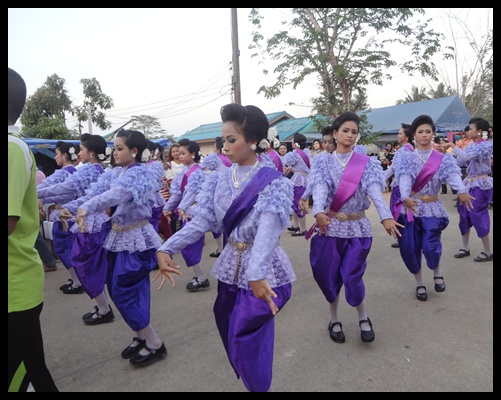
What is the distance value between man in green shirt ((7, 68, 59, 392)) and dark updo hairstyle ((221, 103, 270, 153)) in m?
1.03

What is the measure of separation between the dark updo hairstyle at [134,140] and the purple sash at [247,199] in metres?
1.36

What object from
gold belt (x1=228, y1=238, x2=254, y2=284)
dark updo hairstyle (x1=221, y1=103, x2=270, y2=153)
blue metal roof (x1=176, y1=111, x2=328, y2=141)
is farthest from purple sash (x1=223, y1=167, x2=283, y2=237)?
blue metal roof (x1=176, y1=111, x2=328, y2=141)

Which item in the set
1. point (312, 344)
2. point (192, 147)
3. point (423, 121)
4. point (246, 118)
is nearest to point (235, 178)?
point (246, 118)

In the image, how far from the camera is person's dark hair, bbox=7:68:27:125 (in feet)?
5.62

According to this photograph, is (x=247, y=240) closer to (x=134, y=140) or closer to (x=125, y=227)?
(x=125, y=227)

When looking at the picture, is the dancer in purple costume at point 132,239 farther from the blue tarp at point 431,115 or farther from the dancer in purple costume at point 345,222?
the blue tarp at point 431,115

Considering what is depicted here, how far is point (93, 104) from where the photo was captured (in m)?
19.9

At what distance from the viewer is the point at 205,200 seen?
2316mm

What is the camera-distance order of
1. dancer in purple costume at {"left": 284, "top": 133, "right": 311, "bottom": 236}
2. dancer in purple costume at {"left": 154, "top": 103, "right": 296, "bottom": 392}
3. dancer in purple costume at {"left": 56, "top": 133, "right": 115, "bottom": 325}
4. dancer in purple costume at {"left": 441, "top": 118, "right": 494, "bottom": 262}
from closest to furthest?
1. dancer in purple costume at {"left": 154, "top": 103, "right": 296, "bottom": 392}
2. dancer in purple costume at {"left": 56, "top": 133, "right": 115, "bottom": 325}
3. dancer in purple costume at {"left": 441, "top": 118, "right": 494, "bottom": 262}
4. dancer in purple costume at {"left": 284, "top": 133, "right": 311, "bottom": 236}

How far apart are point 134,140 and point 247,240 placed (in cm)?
151

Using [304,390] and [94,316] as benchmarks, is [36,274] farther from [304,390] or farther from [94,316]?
[94,316]

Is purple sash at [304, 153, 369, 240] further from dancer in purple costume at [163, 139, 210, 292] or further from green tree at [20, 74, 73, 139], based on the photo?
green tree at [20, 74, 73, 139]

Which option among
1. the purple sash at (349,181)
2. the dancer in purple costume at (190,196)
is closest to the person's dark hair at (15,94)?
the purple sash at (349,181)

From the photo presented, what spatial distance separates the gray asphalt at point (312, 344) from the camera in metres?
2.64
